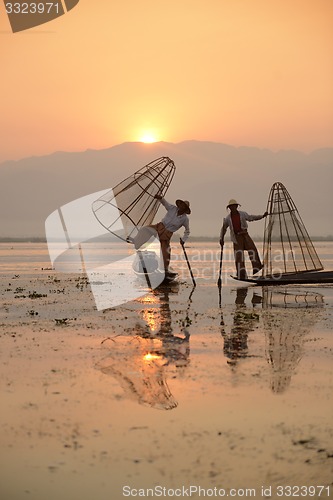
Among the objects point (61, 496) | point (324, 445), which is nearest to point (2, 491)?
point (61, 496)

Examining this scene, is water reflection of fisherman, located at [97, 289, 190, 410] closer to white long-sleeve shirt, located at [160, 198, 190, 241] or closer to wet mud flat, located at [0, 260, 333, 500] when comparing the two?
wet mud flat, located at [0, 260, 333, 500]

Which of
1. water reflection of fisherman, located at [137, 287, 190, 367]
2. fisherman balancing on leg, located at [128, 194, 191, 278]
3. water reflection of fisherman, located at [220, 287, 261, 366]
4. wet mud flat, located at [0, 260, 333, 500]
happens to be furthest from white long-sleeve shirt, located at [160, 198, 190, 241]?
wet mud flat, located at [0, 260, 333, 500]

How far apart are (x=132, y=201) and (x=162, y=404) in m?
15.4

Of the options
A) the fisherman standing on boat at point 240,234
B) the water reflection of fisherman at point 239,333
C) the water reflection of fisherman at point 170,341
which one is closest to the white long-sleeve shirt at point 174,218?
the fisherman standing on boat at point 240,234

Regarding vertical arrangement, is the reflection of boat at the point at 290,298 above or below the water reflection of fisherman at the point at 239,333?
below

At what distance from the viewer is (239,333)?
40.5 feet

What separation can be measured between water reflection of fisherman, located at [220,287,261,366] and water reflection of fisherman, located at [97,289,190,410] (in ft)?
1.96

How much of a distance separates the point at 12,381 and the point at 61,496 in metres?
3.57

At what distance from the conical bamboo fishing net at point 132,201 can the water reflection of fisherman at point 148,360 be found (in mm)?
8526

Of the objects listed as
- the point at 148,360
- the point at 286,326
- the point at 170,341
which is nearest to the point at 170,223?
the point at 286,326

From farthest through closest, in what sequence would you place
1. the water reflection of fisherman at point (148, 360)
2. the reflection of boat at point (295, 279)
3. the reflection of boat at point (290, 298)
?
1. the reflection of boat at point (295, 279)
2. the reflection of boat at point (290, 298)
3. the water reflection of fisherman at point (148, 360)

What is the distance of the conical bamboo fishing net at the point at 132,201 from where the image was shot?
877 inches

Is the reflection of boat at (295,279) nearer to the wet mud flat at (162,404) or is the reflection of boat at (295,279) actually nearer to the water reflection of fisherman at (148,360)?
the wet mud flat at (162,404)

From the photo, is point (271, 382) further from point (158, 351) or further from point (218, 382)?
point (158, 351)
